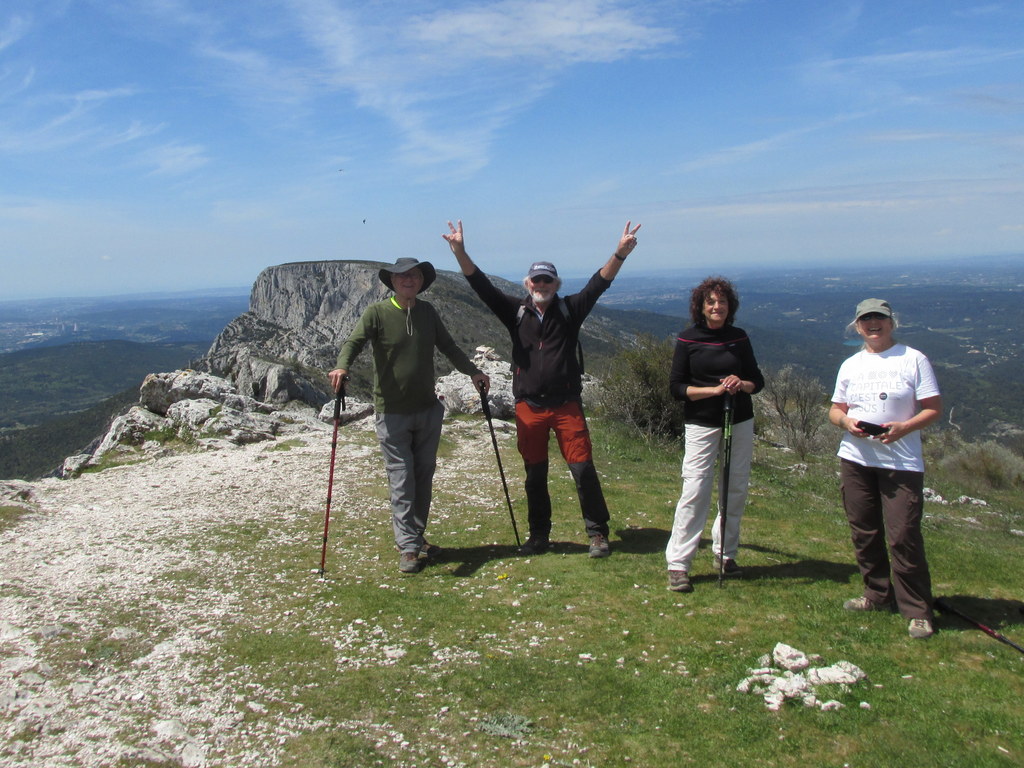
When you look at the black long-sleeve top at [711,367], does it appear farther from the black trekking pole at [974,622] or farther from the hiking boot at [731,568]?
the black trekking pole at [974,622]

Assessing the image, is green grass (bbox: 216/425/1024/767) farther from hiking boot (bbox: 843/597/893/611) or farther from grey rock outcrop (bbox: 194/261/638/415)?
grey rock outcrop (bbox: 194/261/638/415)

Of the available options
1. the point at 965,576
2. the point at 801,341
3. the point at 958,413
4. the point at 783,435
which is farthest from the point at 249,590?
the point at 801,341

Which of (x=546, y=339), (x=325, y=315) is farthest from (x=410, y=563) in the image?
(x=325, y=315)

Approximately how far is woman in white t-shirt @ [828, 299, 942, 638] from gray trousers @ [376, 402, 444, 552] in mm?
3966

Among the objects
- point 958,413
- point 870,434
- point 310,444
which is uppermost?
point 870,434

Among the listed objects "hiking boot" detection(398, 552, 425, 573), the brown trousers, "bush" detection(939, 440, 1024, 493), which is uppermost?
the brown trousers

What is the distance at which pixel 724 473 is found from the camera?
621 cm

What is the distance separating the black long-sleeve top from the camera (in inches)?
238

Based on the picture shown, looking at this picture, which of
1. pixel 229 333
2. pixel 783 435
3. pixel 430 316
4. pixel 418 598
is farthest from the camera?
pixel 229 333

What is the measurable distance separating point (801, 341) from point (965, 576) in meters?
168

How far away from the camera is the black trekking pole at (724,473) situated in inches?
Answer: 237

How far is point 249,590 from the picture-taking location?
665 centimetres

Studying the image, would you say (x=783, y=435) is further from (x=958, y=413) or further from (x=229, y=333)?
(x=958, y=413)

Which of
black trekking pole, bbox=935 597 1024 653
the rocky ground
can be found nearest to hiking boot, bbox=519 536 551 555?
the rocky ground
